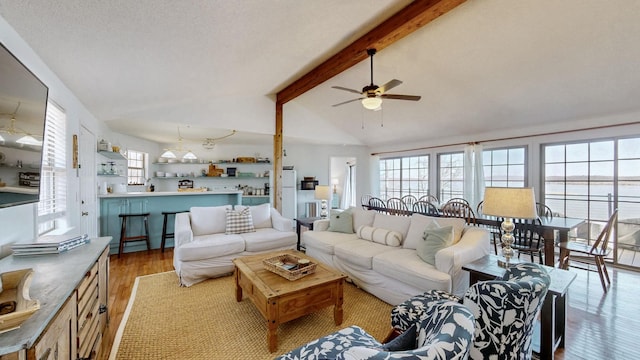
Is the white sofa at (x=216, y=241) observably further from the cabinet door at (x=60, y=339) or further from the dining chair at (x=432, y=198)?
the dining chair at (x=432, y=198)

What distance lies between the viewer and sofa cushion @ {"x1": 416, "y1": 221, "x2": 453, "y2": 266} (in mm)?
2537

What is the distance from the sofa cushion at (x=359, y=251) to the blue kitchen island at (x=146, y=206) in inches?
113

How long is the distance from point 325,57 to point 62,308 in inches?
152

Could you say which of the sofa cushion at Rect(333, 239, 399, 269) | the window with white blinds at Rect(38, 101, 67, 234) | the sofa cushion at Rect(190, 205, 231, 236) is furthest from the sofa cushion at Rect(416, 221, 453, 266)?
the window with white blinds at Rect(38, 101, 67, 234)

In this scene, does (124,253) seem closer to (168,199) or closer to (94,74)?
(168,199)

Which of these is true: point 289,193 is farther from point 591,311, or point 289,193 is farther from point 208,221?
point 591,311

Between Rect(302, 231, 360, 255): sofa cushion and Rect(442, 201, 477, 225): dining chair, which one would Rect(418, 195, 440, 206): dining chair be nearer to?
Rect(442, 201, 477, 225): dining chair

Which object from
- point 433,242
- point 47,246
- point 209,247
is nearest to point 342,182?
point 209,247

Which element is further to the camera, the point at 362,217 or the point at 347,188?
the point at 347,188

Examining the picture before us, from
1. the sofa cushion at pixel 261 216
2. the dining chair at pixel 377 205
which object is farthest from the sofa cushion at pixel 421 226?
the dining chair at pixel 377 205

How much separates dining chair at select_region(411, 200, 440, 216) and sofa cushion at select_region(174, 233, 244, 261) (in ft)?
11.0

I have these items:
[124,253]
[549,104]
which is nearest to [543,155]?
[549,104]

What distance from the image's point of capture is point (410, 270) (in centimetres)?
246

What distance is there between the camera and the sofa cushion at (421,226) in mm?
2836
